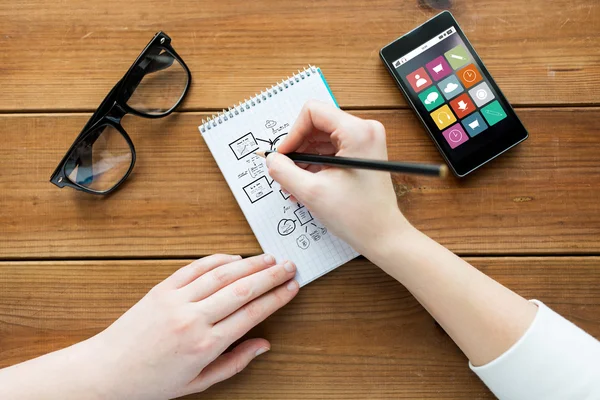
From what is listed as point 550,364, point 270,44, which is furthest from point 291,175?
point 550,364

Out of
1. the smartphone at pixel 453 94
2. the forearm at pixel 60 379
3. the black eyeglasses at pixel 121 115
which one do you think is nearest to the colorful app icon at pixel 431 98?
the smartphone at pixel 453 94

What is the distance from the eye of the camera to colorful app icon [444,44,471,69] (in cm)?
71

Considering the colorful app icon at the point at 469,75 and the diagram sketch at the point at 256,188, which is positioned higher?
the diagram sketch at the point at 256,188

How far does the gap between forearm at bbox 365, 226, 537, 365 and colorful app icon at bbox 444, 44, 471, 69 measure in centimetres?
24

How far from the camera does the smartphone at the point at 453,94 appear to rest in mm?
703

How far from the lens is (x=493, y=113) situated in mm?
704

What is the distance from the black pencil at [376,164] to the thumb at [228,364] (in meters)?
0.25

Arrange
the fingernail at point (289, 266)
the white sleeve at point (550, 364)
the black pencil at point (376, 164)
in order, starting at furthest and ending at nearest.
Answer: the fingernail at point (289, 266)
the white sleeve at point (550, 364)
the black pencil at point (376, 164)

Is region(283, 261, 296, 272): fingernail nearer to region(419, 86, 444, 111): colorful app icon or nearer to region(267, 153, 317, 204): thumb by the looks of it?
region(267, 153, 317, 204): thumb

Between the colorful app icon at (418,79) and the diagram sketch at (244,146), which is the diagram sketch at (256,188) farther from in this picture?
the colorful app icon at (418,79)

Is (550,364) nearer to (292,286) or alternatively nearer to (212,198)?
(292,286)

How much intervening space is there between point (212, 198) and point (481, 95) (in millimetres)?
392

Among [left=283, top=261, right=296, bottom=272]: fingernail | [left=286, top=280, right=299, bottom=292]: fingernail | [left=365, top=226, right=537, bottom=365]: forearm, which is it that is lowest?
[left=365, top=226, right=537, bottom=365]: forearm

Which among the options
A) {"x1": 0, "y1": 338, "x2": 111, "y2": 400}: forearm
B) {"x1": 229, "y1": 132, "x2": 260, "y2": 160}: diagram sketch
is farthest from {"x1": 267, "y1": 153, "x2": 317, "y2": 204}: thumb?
{"x1": 0, "y1": 338, "x2": 111, "y2": 400}: forearm
